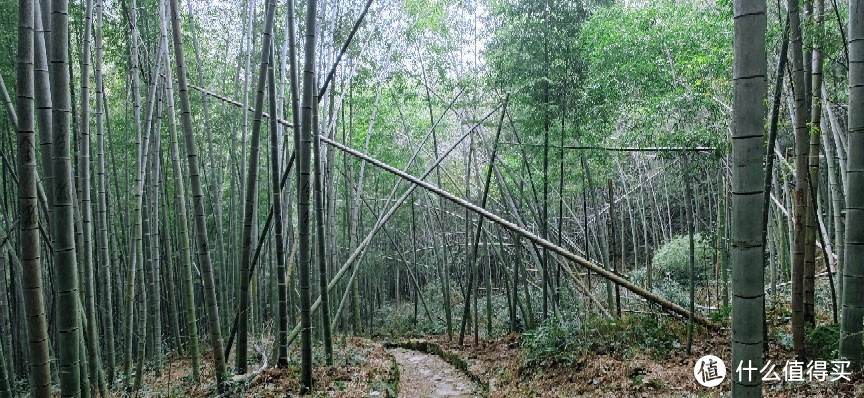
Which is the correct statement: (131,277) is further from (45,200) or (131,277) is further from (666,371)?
(666,371)

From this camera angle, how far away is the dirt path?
5.41 meters

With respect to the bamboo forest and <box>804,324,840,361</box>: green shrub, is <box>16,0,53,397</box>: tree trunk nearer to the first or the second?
the bamboo forest

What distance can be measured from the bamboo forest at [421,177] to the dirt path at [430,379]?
48 mm

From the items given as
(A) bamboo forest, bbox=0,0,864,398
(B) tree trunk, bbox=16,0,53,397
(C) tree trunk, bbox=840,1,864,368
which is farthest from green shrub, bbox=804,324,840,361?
(B) tree trunk, bbox=16,0,53,397

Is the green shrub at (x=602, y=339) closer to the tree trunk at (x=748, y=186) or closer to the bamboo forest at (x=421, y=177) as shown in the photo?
the bamboo forest at (x=421, y=177)

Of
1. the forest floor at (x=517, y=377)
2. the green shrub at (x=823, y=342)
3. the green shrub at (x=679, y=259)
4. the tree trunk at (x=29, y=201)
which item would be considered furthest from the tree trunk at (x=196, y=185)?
the green shrub at (x=679, y=259)

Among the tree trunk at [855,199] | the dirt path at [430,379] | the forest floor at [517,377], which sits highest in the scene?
the tree trunk at [855,199]

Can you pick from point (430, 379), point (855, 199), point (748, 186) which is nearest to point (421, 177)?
point (430, 379)

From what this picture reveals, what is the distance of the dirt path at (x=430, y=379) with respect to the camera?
17.8 feet

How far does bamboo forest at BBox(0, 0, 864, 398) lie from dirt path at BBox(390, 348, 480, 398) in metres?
0.05

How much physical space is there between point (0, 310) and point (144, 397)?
1.98 meters

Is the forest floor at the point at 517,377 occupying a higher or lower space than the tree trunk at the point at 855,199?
lower

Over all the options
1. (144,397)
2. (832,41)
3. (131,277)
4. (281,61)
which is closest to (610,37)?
(832,41)

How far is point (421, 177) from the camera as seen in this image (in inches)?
218
